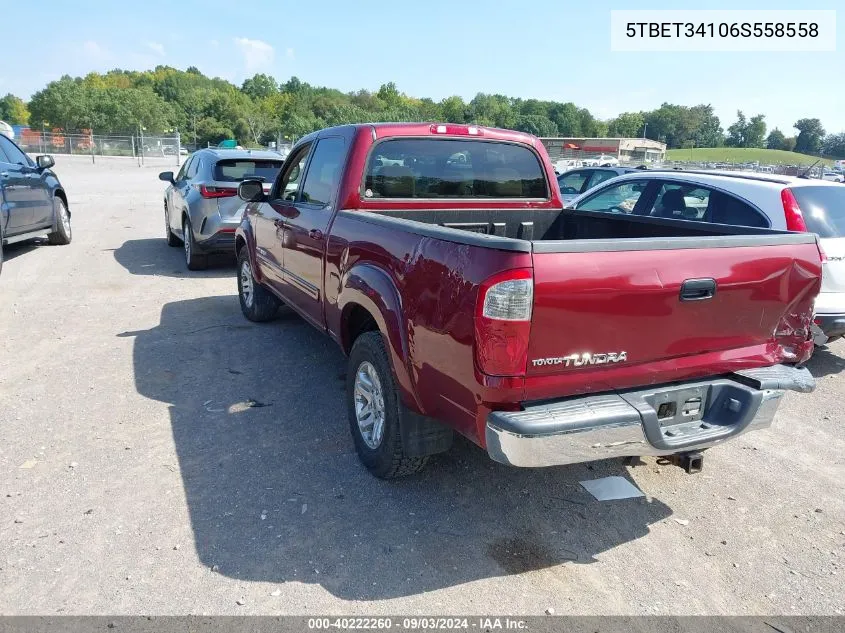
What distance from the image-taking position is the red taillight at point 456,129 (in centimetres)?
434

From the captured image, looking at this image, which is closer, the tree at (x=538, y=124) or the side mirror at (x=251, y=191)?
the side mirror at (x=251, y=191)

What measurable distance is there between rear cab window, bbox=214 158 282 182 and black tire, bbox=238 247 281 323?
2339 millimetres

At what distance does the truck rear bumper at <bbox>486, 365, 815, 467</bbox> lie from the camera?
2.47 metres

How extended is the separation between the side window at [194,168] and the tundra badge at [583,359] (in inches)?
306

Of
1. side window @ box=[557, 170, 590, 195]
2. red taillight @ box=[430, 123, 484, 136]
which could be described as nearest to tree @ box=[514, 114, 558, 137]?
side window @ box=[557, 170, 590, 195]

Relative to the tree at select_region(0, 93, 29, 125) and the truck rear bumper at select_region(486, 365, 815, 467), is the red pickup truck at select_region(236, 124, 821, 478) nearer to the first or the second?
the truck rear bumper at select_region(486, 365, 815, 467)

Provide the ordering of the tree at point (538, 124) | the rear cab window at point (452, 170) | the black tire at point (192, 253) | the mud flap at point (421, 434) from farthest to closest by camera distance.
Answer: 1. the tree at point (538, 124)
2. the black tire at point (192, 253)
3. the rear cab window at point (452, 170)
4. the mud flap at point (421, 434)

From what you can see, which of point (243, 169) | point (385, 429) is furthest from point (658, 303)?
point (243, 169)

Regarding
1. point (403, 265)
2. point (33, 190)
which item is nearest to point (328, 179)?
point (403, 265)

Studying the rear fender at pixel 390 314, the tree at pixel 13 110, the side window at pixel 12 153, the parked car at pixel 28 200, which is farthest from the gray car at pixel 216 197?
the tree at pixel 13 110

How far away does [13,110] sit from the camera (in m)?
126

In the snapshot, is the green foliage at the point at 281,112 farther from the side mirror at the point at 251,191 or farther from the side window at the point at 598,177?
the side mirror at the point at 251,191

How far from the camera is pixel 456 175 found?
4492mm

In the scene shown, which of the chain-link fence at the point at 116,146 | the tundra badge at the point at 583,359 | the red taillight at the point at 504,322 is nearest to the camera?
the red taillight at the point at 504,322
